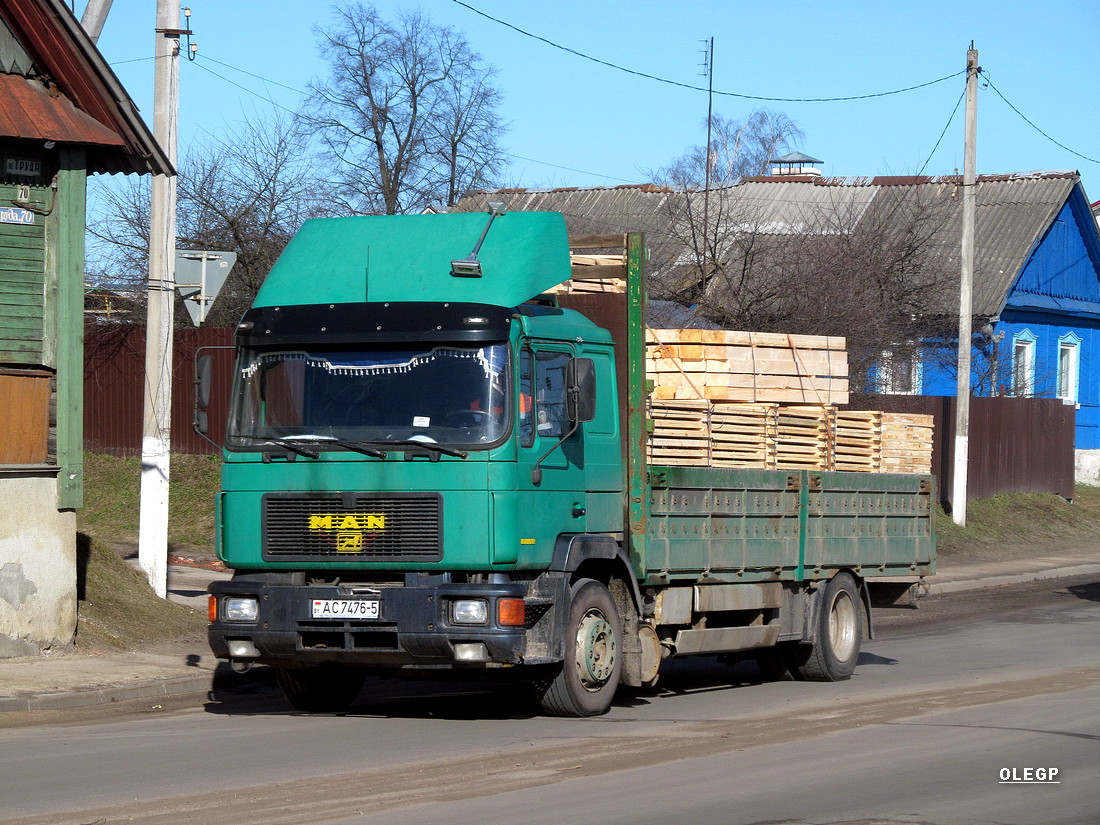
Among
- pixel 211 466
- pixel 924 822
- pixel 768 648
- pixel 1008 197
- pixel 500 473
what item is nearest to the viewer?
pixel 924 822

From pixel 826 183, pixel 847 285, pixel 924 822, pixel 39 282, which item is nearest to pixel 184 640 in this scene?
pixel 39 282

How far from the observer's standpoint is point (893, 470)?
14070 mm

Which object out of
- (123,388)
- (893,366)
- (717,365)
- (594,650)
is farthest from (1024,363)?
(594,650)

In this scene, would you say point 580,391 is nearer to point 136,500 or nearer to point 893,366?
point 136,500

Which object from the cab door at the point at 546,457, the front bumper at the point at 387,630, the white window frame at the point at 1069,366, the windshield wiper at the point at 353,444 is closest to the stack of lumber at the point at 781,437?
the cab door at the point at 546,457

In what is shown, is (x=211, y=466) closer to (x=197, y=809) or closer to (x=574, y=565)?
(x=574, y=565)

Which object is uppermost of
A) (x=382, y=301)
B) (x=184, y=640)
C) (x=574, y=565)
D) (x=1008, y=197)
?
(x=1008, y=197)

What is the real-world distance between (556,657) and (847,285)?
723 inches

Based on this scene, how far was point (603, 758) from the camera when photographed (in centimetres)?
827

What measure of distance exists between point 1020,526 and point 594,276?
70.2 ft

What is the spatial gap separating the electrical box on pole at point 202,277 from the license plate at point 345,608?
201 inches

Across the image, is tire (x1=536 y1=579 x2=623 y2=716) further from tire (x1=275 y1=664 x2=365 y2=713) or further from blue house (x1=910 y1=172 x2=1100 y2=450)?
blue house (x1=910 y1=172 x2=1100 y2=450)

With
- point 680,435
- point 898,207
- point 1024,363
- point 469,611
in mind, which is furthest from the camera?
point 1024,363

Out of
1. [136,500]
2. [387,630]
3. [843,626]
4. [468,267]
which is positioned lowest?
[843,626]
